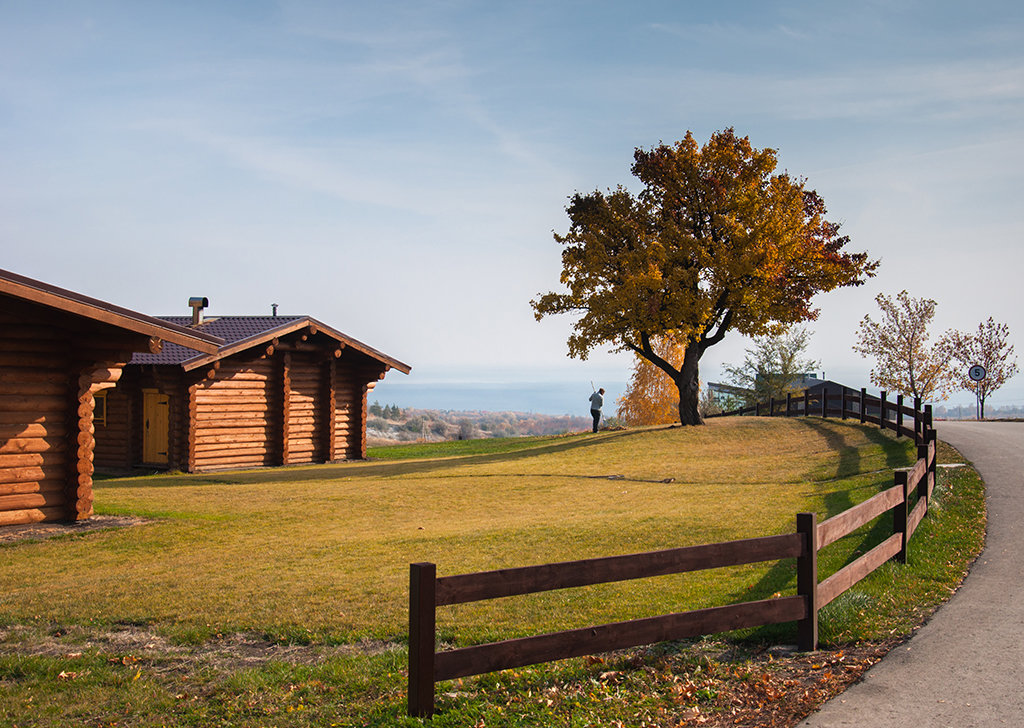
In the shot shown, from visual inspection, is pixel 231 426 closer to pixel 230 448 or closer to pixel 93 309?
pixel 230 448

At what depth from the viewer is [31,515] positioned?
48.6ft

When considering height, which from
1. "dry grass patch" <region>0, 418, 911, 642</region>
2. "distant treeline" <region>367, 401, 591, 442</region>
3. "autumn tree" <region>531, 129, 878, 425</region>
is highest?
"autumn tree" <region>531, 129, 878, 425</region>

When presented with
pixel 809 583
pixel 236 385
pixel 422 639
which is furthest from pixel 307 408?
pixel 422 639

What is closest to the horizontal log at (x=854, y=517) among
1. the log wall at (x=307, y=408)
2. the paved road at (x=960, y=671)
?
the paved road at (x=960, y=671)

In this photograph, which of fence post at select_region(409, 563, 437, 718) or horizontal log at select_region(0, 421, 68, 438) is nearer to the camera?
fence post at select_region(409, 563, 437, 718)

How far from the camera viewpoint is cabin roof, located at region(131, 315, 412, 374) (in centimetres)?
2486

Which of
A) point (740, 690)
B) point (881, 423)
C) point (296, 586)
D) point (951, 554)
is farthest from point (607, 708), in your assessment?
point (881, 423)

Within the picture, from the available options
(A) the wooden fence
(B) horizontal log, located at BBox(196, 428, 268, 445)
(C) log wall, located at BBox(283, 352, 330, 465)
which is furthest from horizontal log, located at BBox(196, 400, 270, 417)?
(A) the wooden fence

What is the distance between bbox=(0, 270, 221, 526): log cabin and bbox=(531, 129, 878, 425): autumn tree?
857 inches

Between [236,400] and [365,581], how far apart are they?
59.0ft

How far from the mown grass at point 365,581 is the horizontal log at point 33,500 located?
1.37 metres

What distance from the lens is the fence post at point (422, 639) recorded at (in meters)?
5.76

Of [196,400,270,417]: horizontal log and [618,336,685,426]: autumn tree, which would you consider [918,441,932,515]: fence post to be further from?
[618,336,685,426]: autumn tree

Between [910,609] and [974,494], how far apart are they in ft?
25.0
